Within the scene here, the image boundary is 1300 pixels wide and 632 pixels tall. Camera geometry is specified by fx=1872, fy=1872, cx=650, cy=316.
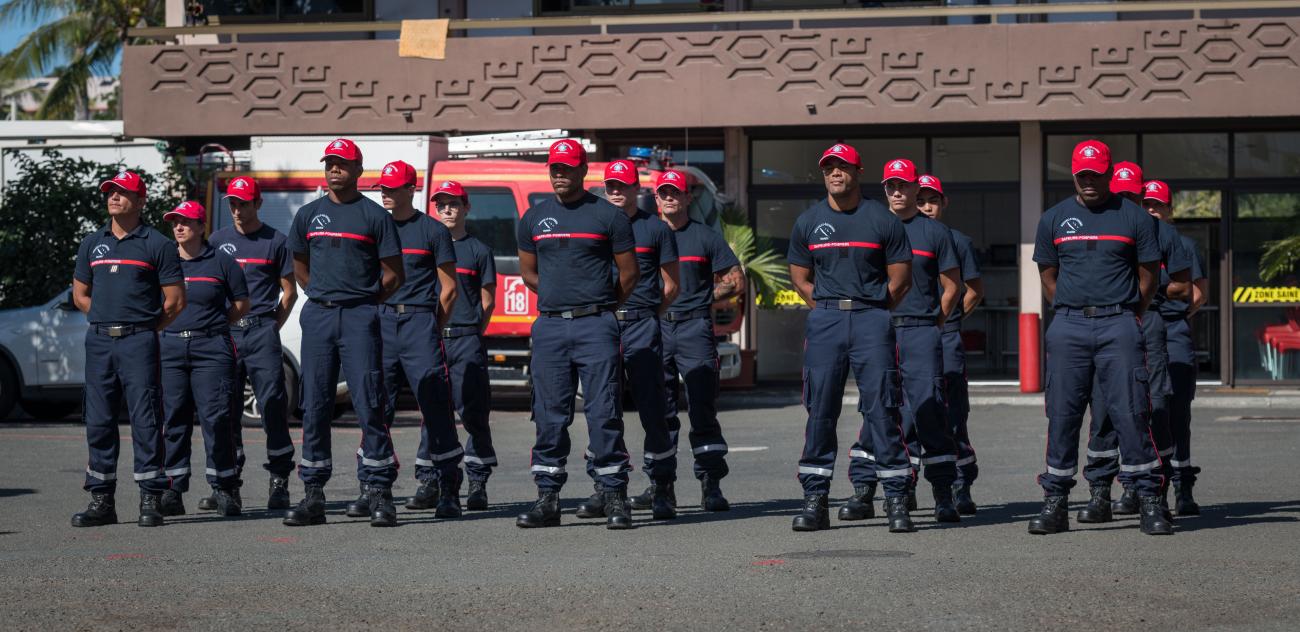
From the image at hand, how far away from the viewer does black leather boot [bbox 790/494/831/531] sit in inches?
380

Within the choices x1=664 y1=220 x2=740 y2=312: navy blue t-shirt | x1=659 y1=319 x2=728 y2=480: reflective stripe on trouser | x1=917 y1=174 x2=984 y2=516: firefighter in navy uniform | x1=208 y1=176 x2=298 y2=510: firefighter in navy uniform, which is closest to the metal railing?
x1=664 y1=220 x2=740 y2=312: navy blue t-shirt

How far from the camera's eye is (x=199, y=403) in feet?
35.6

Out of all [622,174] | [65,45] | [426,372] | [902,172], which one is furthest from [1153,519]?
[65,45]

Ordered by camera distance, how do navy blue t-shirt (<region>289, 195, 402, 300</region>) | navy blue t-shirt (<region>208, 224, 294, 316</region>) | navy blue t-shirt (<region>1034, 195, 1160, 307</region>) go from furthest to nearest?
navy blue t-shirt (<region>208, 224, 294, 316</region>)
navy blue t-shirt (<region>289, 195, 402, 300</region>)
navy blue t-shirt (<region>1034, 195, 1160, 307</region>)

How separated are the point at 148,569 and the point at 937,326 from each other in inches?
176

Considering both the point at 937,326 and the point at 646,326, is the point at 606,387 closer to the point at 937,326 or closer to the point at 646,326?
the point at 646,326

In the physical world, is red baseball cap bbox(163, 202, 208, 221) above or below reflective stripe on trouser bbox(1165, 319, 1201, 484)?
above

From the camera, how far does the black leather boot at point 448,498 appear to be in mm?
10586

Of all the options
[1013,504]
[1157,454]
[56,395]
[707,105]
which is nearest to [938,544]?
[1157,454]

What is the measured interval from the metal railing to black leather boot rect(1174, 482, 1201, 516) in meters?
12.7

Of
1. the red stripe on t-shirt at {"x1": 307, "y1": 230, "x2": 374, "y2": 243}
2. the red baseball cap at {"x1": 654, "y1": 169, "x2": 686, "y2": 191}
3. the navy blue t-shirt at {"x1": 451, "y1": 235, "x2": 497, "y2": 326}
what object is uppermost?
the red baseball cap at {"x1": 654, "y1": 169, "x2": 686, "y2": 191}

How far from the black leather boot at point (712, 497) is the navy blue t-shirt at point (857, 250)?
1.59 m

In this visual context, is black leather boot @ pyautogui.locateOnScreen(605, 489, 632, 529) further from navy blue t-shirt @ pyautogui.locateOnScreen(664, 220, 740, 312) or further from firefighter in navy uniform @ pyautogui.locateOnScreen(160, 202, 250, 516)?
firefighter in navy uniform @ pyautogui.locateOnScreen(160, 202, 250, 516)

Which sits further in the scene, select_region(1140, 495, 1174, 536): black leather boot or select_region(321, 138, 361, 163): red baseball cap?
select_region(321, 138, 361, 163): red baseball cap
